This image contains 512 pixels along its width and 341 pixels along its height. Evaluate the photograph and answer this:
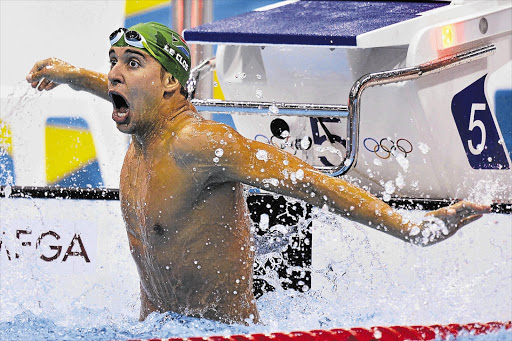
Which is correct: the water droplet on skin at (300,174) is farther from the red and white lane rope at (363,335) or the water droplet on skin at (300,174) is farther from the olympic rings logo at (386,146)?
the olympic rings logo at (386,146)

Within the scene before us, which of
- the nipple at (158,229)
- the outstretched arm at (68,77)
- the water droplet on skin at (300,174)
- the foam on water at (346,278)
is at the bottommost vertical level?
the foam on water at (346,278)

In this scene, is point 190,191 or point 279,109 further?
point 279,109

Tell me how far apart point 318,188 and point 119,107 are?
0.54 meters

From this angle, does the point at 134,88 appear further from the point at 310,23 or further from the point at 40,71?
the point at 310,23

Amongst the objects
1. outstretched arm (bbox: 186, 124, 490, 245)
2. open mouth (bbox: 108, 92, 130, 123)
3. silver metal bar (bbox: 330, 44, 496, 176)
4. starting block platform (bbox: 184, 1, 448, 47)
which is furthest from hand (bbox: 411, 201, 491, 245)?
starting block platform (bbox: 184, 1, 448, 47)

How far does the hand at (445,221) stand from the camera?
201 cm

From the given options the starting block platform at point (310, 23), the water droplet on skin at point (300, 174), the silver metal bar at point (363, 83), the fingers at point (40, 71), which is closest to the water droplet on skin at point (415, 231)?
the water droplet on skin at point (300, 174)

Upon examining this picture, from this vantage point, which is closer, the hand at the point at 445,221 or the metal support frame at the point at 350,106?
the hand at the point at 445,221

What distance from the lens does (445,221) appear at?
202 cm

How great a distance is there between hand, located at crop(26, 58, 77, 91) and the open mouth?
69cm

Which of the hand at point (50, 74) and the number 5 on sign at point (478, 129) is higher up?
the hand at point (50, 74)

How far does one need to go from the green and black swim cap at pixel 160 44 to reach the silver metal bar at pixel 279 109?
96cm

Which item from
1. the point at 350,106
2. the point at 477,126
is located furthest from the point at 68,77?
the point at 477,126

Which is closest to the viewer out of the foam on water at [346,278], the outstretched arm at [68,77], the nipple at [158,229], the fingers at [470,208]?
the fingers at [470,208]
